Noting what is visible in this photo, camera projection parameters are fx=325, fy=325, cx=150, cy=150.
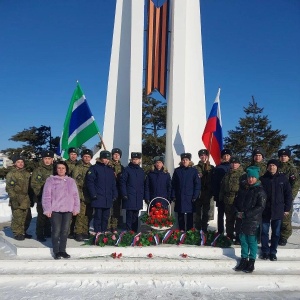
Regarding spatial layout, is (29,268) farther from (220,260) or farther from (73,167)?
(220,260)

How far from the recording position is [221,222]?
646 centimetres

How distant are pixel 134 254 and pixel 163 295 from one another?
1.35 m

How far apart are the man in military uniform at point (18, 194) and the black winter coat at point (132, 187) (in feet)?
6.15

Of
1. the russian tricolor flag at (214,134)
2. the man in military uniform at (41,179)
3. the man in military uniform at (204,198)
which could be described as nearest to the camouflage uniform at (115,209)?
the man in military uniform at (41,179)

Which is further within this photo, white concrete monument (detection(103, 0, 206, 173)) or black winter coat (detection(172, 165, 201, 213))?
white concrete monument (detection(103, 0, 206, 173))

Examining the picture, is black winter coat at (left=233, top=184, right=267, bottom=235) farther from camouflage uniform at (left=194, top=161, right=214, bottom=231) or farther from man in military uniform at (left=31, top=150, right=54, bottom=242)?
man in military uniform at (left=31, top=150, right=54, bottom=242)

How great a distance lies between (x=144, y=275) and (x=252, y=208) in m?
1.90

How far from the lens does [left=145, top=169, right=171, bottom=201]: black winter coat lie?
669 centimetres

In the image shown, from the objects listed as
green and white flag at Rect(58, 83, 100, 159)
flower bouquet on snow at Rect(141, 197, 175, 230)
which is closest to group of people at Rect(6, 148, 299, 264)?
flower bouquet on snow at Rect(141, 197, 175, 230)

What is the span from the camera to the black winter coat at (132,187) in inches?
257

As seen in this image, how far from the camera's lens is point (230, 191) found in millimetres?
5898

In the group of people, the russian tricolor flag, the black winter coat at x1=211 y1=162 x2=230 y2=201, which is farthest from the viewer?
the russian tricolor flag

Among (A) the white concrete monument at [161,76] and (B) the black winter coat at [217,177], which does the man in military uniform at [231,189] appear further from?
(A) the white concrete monument at [161,76]

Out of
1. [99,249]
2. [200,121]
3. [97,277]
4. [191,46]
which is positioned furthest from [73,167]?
[191,46]
